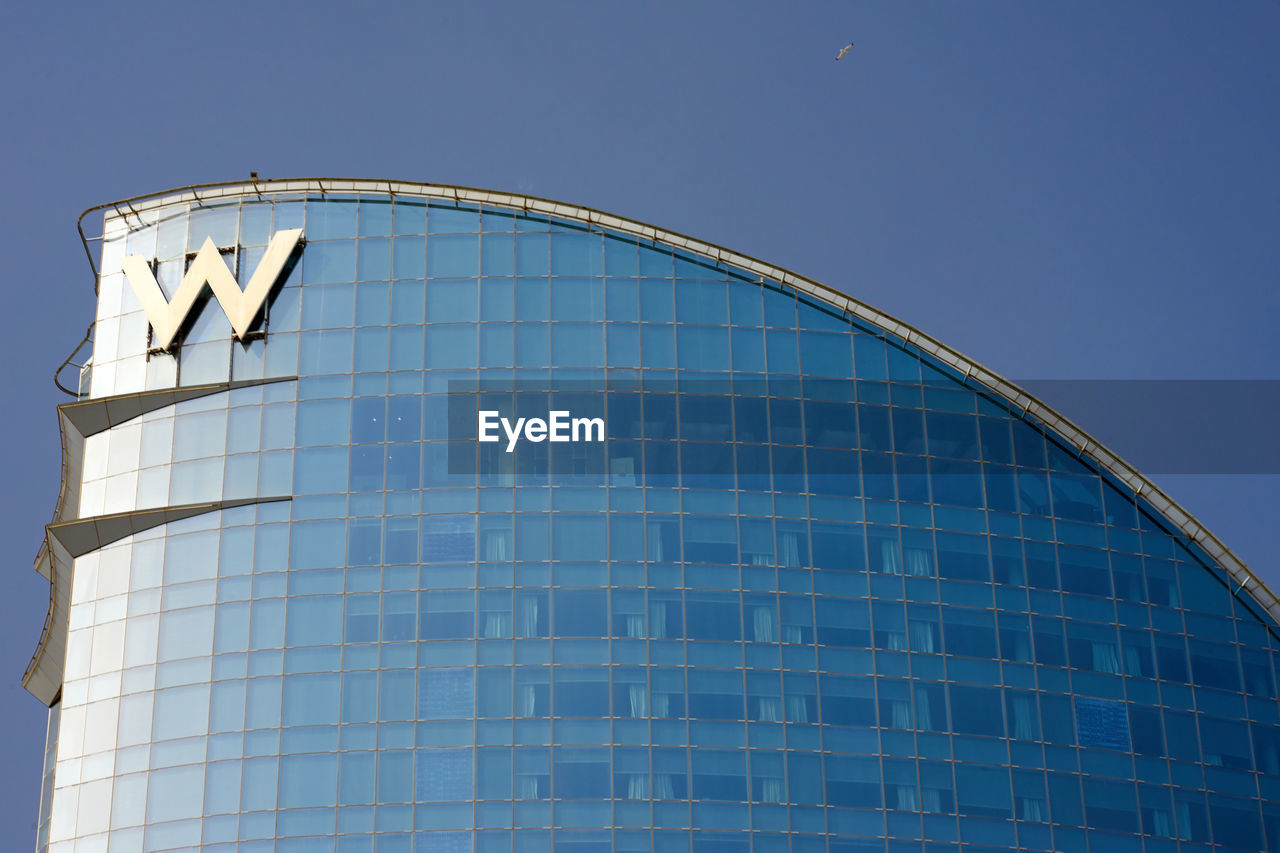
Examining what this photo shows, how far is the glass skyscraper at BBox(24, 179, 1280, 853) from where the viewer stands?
72.1m

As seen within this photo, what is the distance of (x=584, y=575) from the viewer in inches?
2923

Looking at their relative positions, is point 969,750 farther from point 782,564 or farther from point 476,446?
point 476,446

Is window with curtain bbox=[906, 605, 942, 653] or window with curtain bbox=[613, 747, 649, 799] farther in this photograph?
window with curtain bbox=[906, 605, 942, 653]

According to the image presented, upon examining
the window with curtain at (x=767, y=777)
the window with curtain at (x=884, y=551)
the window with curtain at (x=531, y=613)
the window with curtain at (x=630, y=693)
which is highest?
the window with curtain at (x=884, y=551)

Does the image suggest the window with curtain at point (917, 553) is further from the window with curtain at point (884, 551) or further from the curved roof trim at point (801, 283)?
the curved roof trim at point (801, 283)

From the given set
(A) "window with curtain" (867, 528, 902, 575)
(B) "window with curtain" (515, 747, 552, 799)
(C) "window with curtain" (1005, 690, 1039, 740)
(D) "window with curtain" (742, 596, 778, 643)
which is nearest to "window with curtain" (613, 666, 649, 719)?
(B) "window with curtain" (515, 747, 552, 799)

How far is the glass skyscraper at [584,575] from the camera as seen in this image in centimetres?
7212

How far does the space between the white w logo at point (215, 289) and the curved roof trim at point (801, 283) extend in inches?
97.4

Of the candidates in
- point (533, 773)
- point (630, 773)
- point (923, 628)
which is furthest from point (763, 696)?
point (533, 773)

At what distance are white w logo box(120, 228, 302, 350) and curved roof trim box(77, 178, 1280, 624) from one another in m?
2.47

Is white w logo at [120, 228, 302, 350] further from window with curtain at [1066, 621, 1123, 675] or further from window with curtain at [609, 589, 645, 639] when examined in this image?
window with curtain at [1066, 621, 1123, 675]

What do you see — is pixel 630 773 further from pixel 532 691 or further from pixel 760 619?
pixel 760 619

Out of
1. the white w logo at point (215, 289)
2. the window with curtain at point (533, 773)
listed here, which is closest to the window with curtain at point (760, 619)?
the window with curtain at point (533, 773)

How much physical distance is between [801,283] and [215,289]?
23335 mm
